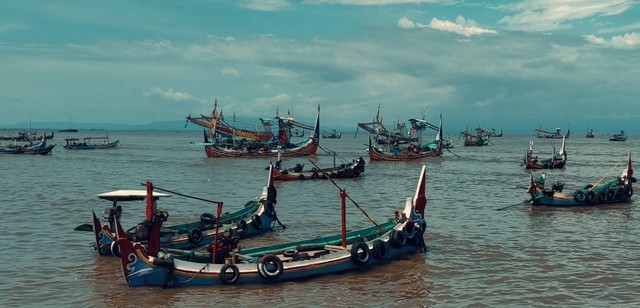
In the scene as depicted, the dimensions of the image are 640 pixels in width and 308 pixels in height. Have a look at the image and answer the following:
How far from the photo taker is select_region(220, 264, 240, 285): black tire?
53.5ft

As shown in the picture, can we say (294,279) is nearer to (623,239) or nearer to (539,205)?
(623,239)

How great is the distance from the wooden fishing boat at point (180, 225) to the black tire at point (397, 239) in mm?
5093

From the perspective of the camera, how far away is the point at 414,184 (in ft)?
148

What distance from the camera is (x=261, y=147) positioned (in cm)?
7488

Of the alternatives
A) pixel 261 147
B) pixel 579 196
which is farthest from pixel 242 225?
pixel 261 147

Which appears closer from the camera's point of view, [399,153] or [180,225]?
[180,225]

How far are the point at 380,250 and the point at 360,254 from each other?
98cm

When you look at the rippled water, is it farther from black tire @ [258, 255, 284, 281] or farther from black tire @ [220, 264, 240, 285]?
black tire @ [258, 255, 284, 281]

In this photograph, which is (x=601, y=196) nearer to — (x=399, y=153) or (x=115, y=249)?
(x=115, y=249)

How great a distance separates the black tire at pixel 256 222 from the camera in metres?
23.5

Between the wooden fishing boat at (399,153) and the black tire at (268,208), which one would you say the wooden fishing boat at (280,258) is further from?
the wooden fishing boat at (399,153)

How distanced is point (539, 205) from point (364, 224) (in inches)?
420

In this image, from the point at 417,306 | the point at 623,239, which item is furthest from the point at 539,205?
the point at 417,306

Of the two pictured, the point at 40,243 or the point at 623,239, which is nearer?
the point at 40,243
